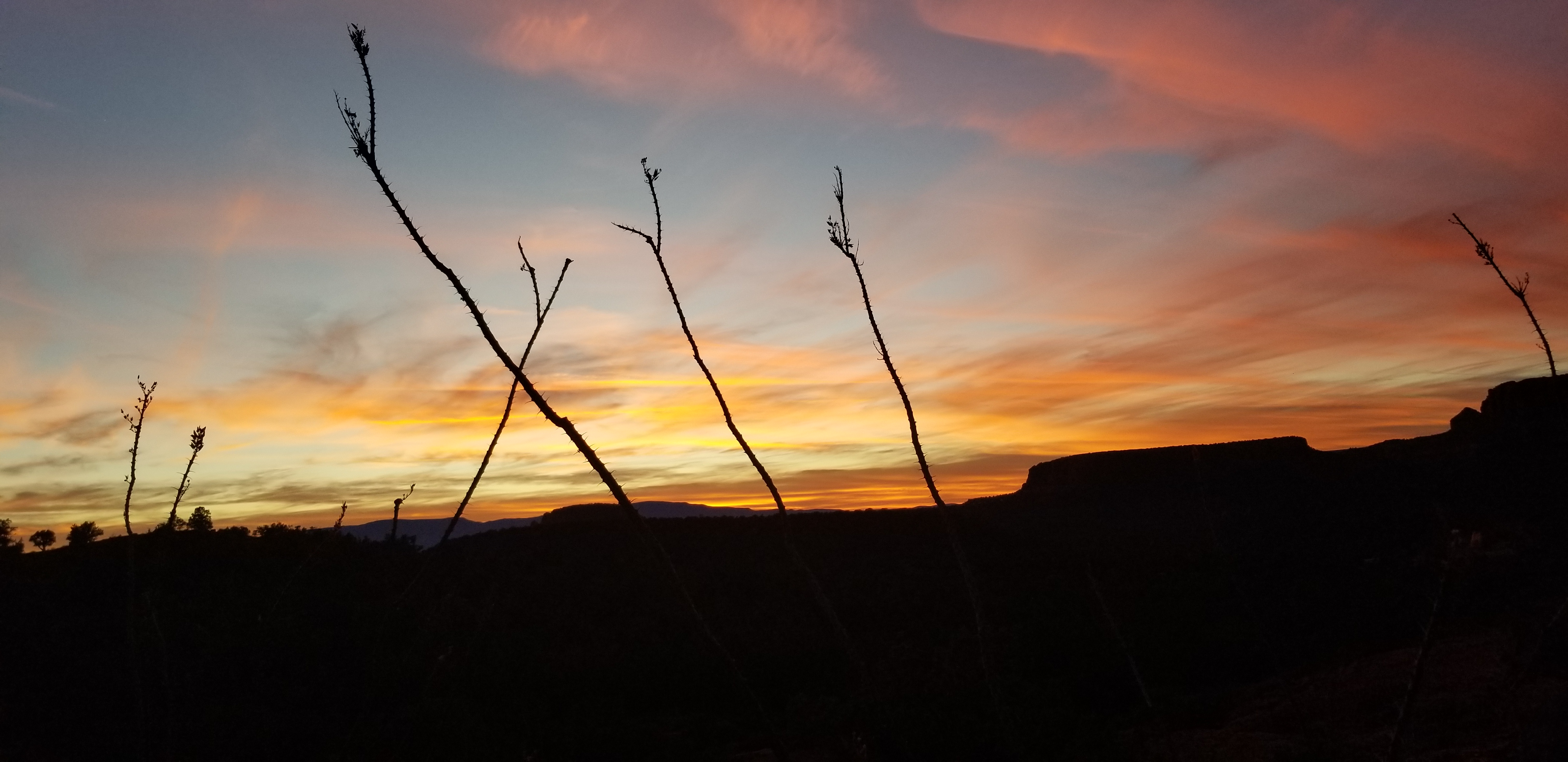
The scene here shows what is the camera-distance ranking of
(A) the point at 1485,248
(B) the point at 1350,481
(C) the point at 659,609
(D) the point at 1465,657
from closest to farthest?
(A) the point at 1485,248
(D) the point at 1465,657
(C) the point at 659,609
(B) the point at 1350,481

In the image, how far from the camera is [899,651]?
32.7m

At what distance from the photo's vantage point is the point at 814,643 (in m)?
33.2

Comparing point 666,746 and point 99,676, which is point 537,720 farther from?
point 99,676

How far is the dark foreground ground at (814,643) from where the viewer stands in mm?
17875

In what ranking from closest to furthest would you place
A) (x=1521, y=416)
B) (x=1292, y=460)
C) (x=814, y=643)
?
(x=814, y=643) → (x=1521, y=416) → (x=1292, y=460)

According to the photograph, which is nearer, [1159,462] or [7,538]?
[7,538]

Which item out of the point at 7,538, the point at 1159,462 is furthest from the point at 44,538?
the point at 1159,462

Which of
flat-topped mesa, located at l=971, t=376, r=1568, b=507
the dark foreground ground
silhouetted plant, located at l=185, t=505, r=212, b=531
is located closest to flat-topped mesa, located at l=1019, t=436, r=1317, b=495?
flat-topped mesa, located at l=971, t=376, r=1568, b=507

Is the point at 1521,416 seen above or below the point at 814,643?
above

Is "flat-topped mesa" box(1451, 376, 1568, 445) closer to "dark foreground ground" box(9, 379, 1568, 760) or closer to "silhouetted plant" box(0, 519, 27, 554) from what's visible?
"dark foreground ground" box(9, 379, 1568, 760)

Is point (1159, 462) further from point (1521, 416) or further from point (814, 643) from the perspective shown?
point (814, 643)

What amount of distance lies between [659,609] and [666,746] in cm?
1736

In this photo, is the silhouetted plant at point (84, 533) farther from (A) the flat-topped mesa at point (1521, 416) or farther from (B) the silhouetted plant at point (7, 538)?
(A) the flat-topped mesa at point (1521, 416)

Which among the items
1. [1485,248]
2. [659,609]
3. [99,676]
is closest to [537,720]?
[99,676]
